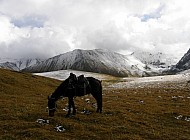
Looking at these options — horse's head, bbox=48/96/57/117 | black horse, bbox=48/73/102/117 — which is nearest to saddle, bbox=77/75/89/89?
black horse, bbox=48/73/102/117

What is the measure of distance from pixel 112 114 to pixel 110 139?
8.28 metres

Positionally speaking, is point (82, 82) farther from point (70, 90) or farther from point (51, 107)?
point (51, 107)

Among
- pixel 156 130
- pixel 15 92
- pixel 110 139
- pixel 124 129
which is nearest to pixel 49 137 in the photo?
pixel 110 139

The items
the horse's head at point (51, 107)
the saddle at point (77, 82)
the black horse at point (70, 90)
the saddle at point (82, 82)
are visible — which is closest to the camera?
the horse's head at point (51, 107)

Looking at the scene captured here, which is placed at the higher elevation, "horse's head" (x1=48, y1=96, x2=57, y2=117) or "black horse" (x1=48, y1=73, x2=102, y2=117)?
"black horse" (x1=48, y1=73, x2=102, y2=117)

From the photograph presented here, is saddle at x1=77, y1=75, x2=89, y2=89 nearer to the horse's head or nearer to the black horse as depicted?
the black horse

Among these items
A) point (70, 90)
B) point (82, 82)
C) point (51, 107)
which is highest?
point (82, 82)

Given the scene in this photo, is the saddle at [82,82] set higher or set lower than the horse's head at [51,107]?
higher

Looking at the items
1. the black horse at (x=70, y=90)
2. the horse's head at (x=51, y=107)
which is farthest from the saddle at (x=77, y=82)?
the horse's head at (x=51, y=107)

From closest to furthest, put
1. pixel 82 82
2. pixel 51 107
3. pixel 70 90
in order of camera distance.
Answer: pixel 51 107 < pixel 70 90 < pixel 82 82

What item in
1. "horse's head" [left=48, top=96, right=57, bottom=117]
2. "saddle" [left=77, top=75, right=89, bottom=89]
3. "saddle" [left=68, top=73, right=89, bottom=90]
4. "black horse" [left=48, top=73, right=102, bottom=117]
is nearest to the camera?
"horse's head" [left=48, top=96, right=57, bottom=117]

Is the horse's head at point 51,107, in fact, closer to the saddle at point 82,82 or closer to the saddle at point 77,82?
the saddle at point 77,82

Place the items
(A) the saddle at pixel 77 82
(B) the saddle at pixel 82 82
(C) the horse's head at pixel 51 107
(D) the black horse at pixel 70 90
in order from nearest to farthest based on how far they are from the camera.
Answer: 1. (C) the horse's head at pixel 51 107
2. (D) the black horse at pixel 70 90
3. (A) the saddle at pixel 77 82
4. (B) the saddle at pixel 82 82

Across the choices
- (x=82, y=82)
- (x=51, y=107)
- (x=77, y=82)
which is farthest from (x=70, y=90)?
(x=51, y=107)
